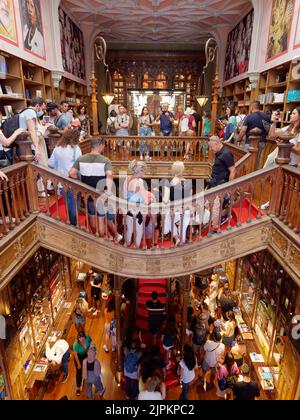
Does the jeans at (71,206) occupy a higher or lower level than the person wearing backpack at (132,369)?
higher

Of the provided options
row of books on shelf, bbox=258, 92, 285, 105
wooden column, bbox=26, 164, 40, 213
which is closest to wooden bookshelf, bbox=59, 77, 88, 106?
row of books on shelf, bbox=258, 92, 285, 105

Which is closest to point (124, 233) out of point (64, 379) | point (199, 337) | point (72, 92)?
point (199, 337)

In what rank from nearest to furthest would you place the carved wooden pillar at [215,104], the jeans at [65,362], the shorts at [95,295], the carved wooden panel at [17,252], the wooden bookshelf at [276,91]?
the carved wooden panel at [17,252] → the jeans at [65,362] → the wooden bookshelf at [276,91] → the carved wooden pillar at [215,104] → the shorts at [95,295]

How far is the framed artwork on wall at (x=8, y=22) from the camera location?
600cm

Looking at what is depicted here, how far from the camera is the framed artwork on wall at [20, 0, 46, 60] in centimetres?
709

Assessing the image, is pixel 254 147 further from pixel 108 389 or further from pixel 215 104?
pixel 108 389

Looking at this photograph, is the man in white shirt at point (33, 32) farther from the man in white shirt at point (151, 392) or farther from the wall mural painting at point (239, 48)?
the man in white shirt at point (151, 392)

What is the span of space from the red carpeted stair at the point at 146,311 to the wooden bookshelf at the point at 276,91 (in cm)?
526

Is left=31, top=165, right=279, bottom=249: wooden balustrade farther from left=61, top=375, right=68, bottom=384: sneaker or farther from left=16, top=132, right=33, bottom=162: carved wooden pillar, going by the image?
left=61, top=375, right=68, bottom=384: sneaker

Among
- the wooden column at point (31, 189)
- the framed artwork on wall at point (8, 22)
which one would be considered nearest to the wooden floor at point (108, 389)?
the wooden column at point (31, 189)

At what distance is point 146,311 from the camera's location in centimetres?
726

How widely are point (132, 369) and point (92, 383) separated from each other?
0.95m

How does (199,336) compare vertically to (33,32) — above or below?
below

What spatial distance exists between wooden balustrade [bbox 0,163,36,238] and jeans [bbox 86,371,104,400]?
308 cm
